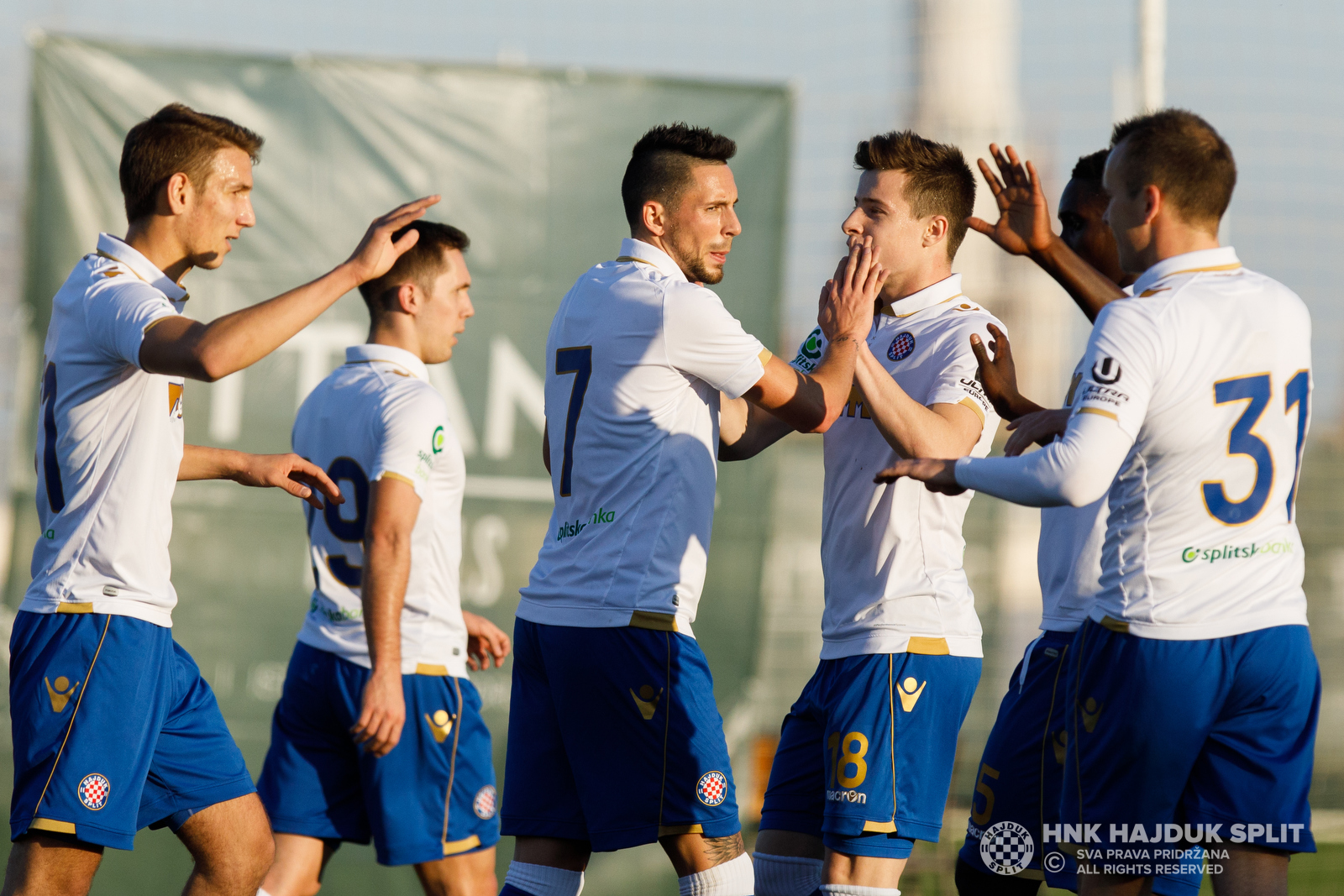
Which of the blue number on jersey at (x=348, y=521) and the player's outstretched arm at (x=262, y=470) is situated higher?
the player's outstretched arm at (x=262, y=470)

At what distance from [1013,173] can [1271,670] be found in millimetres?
1632

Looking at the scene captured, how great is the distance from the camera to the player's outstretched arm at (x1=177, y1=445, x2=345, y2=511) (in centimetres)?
391


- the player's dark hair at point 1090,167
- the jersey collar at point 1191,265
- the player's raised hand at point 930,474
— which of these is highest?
the player's dark hair at point 1090,167

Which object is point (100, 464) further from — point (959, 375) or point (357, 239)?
point (357, 239)

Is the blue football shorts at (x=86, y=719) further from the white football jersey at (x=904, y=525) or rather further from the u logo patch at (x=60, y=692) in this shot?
the white football jersey at (x=904, y=525)

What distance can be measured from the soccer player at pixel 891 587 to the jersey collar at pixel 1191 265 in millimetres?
696

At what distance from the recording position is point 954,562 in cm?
382

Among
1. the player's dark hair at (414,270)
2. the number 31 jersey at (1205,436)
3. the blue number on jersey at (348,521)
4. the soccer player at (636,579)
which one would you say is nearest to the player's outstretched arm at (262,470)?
the blue number on jersey at (348,521)

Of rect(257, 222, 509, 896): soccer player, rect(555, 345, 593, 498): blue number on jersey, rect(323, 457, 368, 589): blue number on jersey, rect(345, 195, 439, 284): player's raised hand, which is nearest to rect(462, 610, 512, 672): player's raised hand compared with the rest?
rect(257, 222, 509, 896): soccer player

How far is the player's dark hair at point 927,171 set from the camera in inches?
159

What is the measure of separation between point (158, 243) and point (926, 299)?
7.52ft

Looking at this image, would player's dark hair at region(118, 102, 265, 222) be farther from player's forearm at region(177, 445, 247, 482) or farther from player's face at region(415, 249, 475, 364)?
player's face at region(415, 249, 475, 364)

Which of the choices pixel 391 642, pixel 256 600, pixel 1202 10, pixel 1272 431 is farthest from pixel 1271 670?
pixel 1202 10

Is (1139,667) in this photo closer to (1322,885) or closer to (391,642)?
(391,642)
